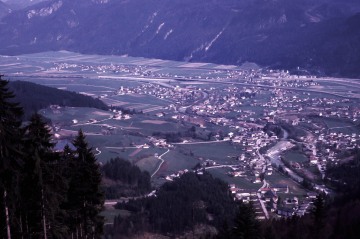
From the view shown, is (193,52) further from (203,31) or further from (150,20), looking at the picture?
(150,20)

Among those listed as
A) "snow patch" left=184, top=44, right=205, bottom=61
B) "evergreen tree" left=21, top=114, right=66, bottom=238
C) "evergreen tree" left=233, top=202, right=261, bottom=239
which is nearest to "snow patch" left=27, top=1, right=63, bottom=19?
"snow patch" left=184, top=44, right=205, bottom=61

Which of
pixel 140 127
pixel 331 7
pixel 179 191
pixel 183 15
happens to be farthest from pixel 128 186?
pixel 183 15

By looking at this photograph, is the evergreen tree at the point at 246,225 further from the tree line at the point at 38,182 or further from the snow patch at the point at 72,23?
the snow patch at the point at 72,23

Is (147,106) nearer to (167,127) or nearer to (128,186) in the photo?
(167,127)

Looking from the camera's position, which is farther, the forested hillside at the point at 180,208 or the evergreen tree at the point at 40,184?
the forested hillside at the point at 180,208

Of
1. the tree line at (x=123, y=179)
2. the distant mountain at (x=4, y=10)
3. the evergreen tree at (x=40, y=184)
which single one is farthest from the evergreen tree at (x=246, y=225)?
the distant mountain at (x=4, y=10)

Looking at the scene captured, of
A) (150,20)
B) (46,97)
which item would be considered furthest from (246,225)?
(150,20)

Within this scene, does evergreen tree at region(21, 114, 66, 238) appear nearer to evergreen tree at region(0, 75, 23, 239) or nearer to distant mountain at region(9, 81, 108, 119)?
evergreen tree at region(0, 75, 23, 239)
